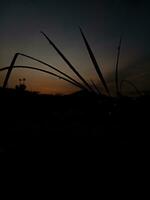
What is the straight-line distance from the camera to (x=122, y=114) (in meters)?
1.09

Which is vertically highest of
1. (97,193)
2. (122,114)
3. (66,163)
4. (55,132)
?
(122,114)

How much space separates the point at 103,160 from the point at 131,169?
166 millimetres

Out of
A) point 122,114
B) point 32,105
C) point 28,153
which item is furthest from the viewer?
point 28,153

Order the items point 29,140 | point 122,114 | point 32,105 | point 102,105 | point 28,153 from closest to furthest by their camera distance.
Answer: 1. point 32,105
2. point 102,105
3. point 122,114
4. point 28,153
5. point 29,140

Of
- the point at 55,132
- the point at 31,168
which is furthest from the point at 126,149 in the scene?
the point at 55,132

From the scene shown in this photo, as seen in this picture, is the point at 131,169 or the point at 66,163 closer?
the point at 131,169

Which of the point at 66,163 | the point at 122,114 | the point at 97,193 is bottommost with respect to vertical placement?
the point at 97,193

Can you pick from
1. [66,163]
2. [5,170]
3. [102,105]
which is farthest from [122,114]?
[5,170]

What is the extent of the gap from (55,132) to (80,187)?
26.9 inches

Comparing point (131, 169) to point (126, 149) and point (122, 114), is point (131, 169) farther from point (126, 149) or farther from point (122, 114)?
point (122, 114)

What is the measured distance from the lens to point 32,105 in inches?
34.0

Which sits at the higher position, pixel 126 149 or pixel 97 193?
pixel 126 149

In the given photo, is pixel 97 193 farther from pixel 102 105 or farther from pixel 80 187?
pixel 102 105

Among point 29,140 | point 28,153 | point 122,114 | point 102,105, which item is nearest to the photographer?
point 102,105
